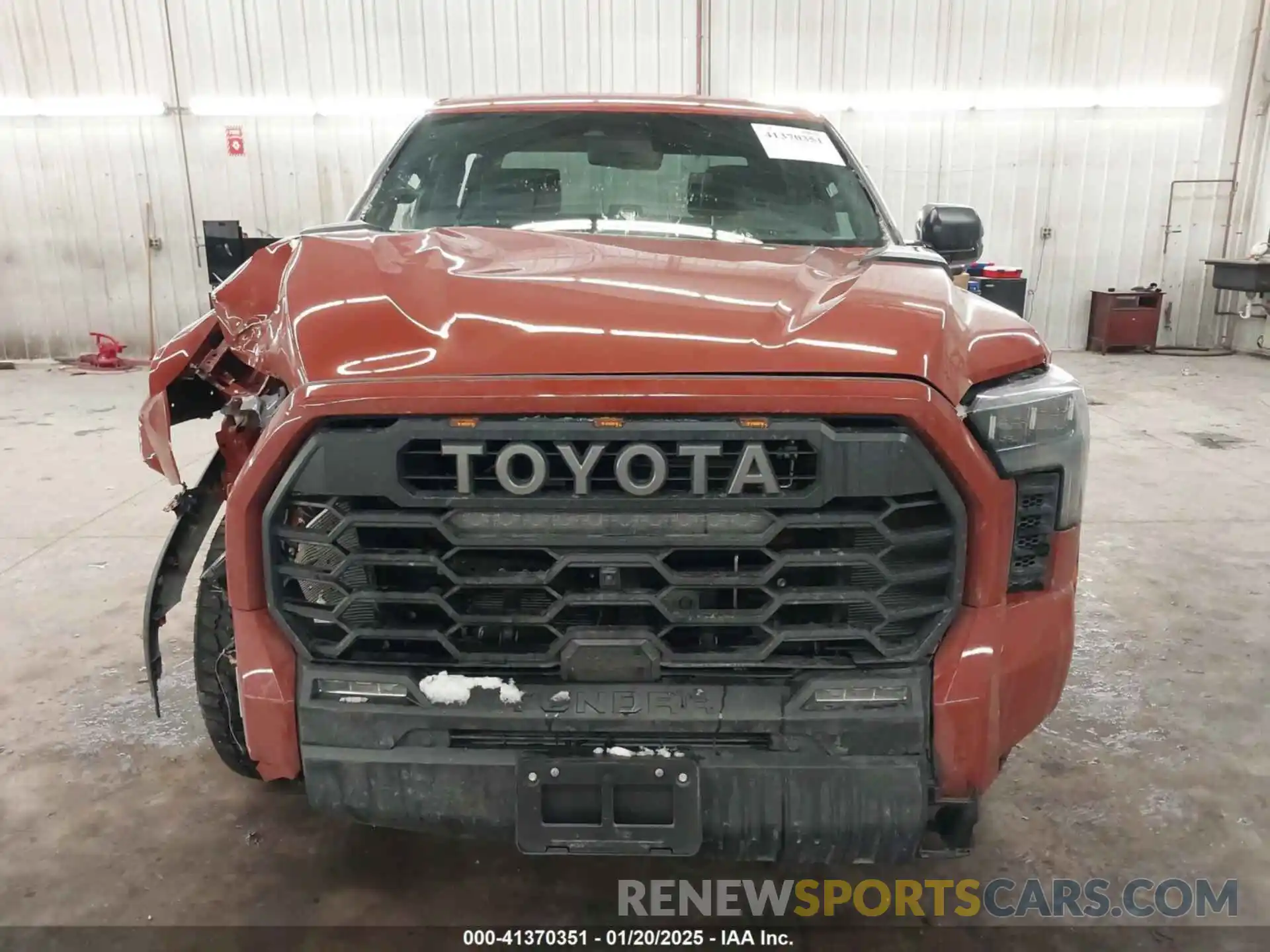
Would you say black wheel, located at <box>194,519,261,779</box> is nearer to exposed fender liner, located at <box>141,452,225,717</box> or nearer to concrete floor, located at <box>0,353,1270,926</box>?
exposed fender liner, located at <box>141,452,225,717</box>

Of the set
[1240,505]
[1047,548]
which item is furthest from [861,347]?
[1240,505]

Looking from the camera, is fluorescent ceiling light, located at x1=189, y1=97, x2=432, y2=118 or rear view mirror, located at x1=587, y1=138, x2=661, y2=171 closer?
rear view mirror, located at x1=587, y1=138, x2=661, y2=171

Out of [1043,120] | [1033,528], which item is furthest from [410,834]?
[1043,120]

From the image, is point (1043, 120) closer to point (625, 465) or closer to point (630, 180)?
point (630, 180)

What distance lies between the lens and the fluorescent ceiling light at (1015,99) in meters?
9.46

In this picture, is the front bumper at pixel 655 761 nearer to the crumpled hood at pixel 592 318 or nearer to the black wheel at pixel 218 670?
the crumpled hood at pixel 592 318

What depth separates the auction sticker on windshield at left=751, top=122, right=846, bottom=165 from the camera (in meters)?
2.66

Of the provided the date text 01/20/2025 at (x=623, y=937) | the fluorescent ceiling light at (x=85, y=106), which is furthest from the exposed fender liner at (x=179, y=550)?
the fluorescent ceiling light at (x=85, y=106)

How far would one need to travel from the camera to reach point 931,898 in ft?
6.21

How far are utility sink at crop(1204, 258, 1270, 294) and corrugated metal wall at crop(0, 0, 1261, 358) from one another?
801 millimetres

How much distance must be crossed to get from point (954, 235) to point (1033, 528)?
133 cm

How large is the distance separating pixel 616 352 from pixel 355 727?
0.74 m

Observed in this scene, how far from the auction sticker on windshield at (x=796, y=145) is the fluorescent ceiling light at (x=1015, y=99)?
7360mm

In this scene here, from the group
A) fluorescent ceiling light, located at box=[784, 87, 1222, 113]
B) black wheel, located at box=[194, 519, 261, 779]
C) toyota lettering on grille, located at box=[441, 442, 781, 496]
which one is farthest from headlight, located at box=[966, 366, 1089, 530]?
fluorescent ceiling light, located at box=[784, 87, 1222, 113]
